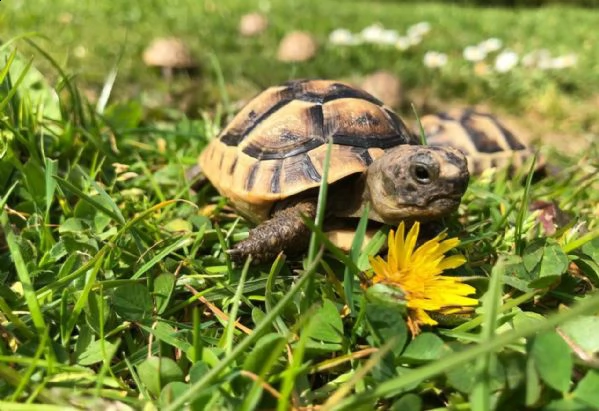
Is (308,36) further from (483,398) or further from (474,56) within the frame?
(483,398)

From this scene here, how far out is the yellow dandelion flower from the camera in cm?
99

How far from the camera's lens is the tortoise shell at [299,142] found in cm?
137

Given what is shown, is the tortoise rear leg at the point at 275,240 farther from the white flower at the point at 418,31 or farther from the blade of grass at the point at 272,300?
the white flower at the point at 418,31

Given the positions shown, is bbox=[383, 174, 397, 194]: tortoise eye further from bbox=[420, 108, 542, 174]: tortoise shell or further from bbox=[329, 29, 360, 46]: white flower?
bbox=[329, 29, 360, 46]: white flower

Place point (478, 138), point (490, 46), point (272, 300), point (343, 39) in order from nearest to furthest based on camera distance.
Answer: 1. point (272, 300)
2. point (478, 138)
3. point (343, 39)
4. point (490, 46)

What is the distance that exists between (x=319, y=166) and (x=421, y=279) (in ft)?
1.50

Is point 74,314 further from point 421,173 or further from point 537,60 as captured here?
point 537,60

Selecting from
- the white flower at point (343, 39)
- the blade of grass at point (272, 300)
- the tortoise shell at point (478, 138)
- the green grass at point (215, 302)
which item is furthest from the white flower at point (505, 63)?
the blade of grass at point (272, 300)

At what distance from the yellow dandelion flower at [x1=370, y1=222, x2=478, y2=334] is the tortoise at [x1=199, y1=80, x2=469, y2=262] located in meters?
0.16

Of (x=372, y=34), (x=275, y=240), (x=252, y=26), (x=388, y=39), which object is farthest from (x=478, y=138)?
(x=252, y=26)

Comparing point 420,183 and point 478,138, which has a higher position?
point 420,183

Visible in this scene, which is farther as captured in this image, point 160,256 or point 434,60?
point 434,60

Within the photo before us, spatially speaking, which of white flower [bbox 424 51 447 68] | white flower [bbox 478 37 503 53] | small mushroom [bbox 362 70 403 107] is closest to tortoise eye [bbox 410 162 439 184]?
small mushroom [bbox 362 70 403 107]

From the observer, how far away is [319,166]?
1.36 meters
